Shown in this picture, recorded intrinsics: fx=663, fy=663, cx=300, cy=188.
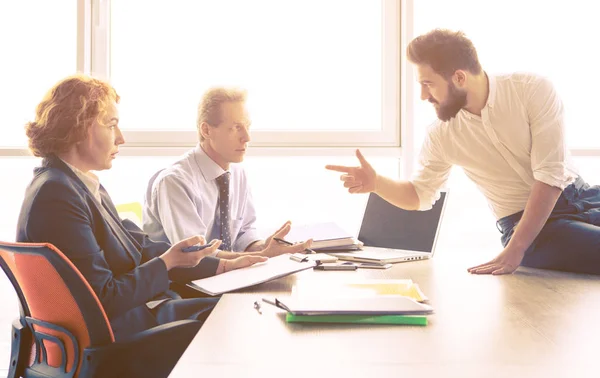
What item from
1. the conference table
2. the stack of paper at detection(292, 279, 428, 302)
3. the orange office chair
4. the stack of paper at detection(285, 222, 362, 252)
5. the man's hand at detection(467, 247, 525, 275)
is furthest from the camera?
the stack of paper at detection(285, 222, 362, 252)

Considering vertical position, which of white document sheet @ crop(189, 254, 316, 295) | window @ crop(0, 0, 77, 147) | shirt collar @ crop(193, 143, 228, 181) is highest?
window @ crop(0, 0, 77, 147)

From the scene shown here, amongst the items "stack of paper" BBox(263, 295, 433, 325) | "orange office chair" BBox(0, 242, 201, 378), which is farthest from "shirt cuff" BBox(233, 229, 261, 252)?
"stack of paper" BBox(263, 295, 433, 325)

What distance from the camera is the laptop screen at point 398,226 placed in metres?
2.61

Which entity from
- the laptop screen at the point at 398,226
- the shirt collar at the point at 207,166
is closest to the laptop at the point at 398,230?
the laptop screen at the point at 398,226

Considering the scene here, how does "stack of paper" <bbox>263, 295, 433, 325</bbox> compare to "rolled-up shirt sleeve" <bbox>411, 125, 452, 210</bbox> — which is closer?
"stack of paper" <bbox>263, 295, 433, 325</bbox>

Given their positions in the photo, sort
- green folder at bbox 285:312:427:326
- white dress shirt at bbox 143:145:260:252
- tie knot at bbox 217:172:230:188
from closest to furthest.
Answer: green folder at bbox 285:312:427:326 < white dress shirt at bbox 143:145:260:252 < tie knot at bbox 217:172:230:188

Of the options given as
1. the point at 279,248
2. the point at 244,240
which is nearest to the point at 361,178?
the point at 279,248

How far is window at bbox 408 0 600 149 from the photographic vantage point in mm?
3410

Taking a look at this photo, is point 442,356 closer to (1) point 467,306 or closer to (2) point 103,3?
(1) point 467,306

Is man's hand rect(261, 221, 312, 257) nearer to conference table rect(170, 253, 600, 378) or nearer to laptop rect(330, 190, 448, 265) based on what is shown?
laptop rect(330, 190, 448, 265)

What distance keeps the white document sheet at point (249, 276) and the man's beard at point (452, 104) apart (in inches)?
33.7

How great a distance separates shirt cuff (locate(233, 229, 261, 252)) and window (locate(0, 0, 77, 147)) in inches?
56.6

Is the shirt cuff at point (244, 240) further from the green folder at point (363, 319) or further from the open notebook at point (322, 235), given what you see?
the green folder at point (363, 319)

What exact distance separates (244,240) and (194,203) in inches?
12.1
